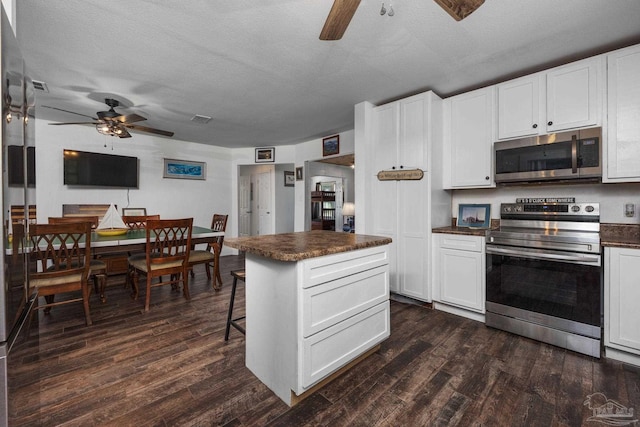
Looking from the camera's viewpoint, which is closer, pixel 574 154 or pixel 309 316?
pixel 309 316

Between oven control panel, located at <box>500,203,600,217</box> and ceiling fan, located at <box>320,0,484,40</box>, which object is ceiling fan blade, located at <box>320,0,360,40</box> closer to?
ceiling fan, located at <box>320,0,484,40</box>

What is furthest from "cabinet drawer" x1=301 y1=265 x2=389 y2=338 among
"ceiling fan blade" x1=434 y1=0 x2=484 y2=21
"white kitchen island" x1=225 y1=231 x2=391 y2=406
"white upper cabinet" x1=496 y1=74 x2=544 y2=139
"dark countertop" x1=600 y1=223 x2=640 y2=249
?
"white upper cabinet" x1=496 y1=74 x2=544 y2=139

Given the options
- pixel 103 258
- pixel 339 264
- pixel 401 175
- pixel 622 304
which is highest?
pixel 401 175

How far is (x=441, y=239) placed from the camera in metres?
2.90

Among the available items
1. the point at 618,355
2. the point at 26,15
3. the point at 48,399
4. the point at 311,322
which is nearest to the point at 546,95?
the point at 618,355

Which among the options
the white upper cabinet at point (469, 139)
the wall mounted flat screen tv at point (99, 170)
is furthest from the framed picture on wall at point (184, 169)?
the white upper cabinet at point (469, 139)

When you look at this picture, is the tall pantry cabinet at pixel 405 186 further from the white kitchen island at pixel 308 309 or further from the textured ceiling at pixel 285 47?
the white kitchen island at pixel 308 309

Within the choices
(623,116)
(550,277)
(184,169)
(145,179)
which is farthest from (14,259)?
(184,169)

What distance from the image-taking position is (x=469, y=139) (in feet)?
9.59

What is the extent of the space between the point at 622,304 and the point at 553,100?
1.67 metres

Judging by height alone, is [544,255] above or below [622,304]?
above

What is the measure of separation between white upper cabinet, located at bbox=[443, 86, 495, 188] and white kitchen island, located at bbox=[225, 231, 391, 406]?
1.53m

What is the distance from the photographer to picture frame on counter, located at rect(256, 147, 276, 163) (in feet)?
19.7

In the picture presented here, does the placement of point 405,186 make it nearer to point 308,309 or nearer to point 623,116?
point 623,116
